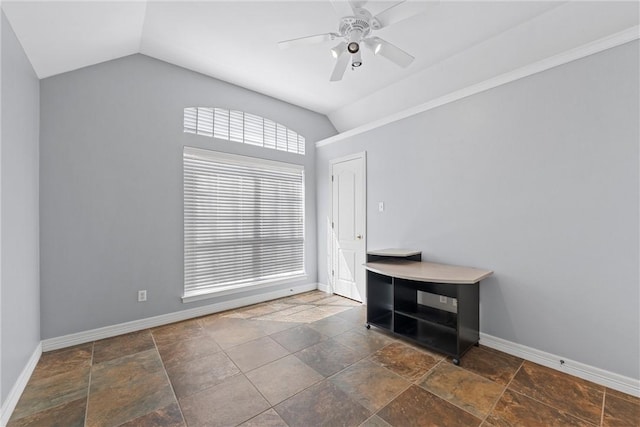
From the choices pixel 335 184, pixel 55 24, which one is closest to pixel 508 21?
pixel 335 184

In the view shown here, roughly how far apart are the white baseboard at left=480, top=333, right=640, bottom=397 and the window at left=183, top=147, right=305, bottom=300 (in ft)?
9.38

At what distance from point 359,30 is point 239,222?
281cm

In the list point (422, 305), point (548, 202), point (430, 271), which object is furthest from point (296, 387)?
point (548, 202)

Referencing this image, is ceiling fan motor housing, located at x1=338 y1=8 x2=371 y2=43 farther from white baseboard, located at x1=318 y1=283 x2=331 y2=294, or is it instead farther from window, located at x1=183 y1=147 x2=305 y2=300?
white baseboard, located at x1=318 y1=283 x2=331 y2=294

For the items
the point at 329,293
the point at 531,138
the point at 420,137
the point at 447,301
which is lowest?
the point at 329,293

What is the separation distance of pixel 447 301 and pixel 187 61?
165 inches

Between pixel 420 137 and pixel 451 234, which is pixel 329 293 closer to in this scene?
pixel 451 234

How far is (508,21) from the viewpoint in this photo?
2406 millimetres

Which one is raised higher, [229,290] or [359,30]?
[359,30]

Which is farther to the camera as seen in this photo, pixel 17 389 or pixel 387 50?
pixel 387 50

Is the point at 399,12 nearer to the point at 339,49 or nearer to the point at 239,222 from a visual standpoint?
the point at 339,49

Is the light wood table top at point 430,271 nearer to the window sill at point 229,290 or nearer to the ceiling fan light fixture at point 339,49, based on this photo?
the window sill at point 229,290

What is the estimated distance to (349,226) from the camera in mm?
4230

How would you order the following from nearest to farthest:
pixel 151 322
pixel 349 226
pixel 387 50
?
pixel 387 50
pixel 151 322
pixel 349 226
